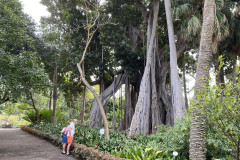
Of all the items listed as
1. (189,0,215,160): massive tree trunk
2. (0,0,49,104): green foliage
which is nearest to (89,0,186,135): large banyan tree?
(189,0,215,160): massive tree trunk

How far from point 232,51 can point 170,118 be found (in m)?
4.74

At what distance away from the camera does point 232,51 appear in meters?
10.6

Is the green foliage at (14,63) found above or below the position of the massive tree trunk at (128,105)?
above

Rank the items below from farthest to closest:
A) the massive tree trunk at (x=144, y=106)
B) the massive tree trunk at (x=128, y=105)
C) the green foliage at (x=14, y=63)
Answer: the massive tree trunk at (x=128, y=105) < the massive tree trunk at (x=144, y=106) < the green foliage at (x=14, y=63)

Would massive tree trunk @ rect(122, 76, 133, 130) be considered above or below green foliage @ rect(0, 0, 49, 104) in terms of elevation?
below

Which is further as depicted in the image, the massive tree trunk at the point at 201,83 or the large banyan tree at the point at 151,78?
the large banyan tree at the point at 151,78

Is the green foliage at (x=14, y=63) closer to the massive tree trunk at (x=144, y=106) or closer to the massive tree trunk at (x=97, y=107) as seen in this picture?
the massive tree trunk at (x=97, y=107)

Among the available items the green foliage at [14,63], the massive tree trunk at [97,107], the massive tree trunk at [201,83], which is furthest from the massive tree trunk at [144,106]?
the green foliage at [14,63]

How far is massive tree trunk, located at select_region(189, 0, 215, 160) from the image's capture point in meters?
4.09

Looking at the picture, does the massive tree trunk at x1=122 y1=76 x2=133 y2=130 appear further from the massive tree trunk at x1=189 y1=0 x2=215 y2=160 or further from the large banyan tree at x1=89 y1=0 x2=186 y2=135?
the massive tree trunk at x1=189 y1=0 x2=215 y2=160

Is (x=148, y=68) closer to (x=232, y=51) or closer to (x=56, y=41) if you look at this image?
(x=232, y=51)

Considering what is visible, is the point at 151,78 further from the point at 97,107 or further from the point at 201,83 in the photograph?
the point at 201,83

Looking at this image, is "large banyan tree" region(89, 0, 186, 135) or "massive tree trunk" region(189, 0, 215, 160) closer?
"massive tree trunk" region(189, 0, 215, 160)

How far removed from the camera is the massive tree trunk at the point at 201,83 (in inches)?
161
